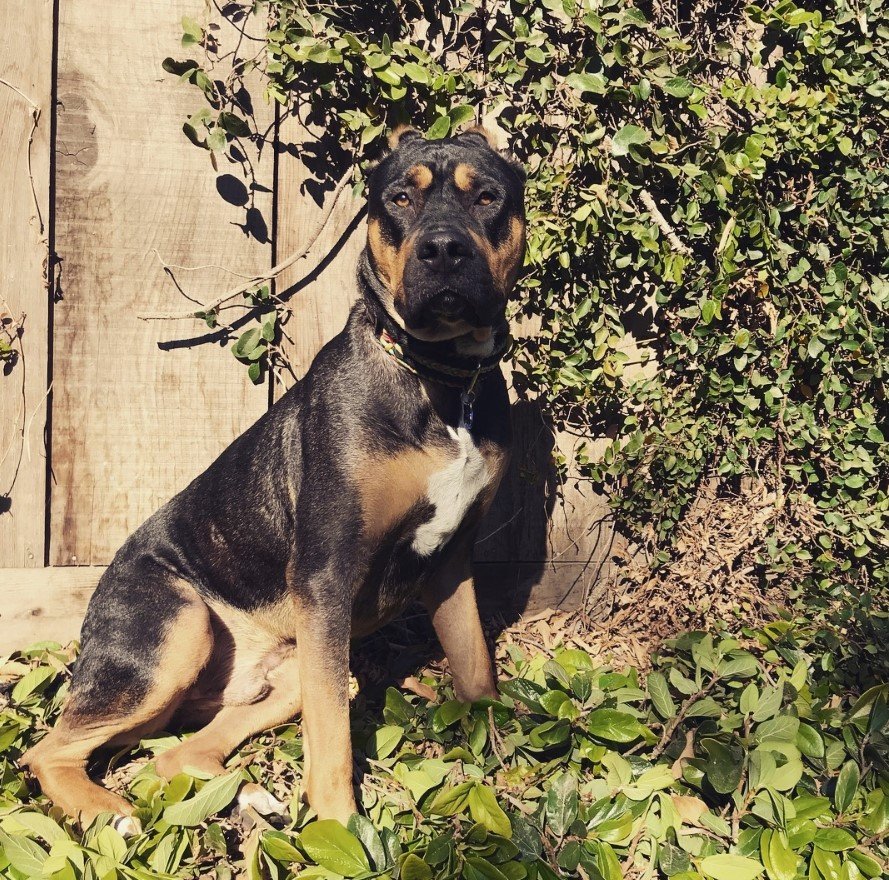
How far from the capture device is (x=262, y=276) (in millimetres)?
4113

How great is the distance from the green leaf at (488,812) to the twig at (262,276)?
2.47 m

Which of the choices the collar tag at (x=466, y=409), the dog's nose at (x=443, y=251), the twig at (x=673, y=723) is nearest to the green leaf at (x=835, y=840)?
the twig at (x=673, y=723)

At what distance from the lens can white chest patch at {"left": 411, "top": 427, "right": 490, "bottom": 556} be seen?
3.07 m

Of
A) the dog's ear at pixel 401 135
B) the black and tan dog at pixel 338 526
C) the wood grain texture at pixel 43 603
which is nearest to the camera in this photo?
the black and tan dog at pixel 338 526

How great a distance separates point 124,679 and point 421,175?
2107mm

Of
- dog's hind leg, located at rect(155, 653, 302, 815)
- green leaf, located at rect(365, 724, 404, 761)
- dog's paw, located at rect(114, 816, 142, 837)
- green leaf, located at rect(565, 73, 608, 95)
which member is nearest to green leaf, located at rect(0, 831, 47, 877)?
dog's paw, located at rect(114, 816, 142, 837)

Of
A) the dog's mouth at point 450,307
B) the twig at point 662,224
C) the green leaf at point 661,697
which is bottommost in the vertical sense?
the green leaf at point 661,697

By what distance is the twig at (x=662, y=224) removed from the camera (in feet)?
13.2

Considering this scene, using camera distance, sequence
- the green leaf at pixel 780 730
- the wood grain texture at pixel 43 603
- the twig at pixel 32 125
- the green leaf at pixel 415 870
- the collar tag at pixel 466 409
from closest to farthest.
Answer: the green leaf at pixel 415 870, the green leaf at pixel 780 730, the collar tag at pixel 466 409, the twig at pixel 32 125, the wood grain texture at pixel 43 603

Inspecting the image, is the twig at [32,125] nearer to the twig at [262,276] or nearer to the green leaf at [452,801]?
the twig at [262,276]

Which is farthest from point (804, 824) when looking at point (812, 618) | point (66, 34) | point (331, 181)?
point (66, 34)

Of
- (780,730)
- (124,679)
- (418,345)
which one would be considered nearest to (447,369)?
(418,345)

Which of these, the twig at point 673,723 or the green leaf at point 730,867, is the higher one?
the twig at point 673,723

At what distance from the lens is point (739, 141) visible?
151 inches
